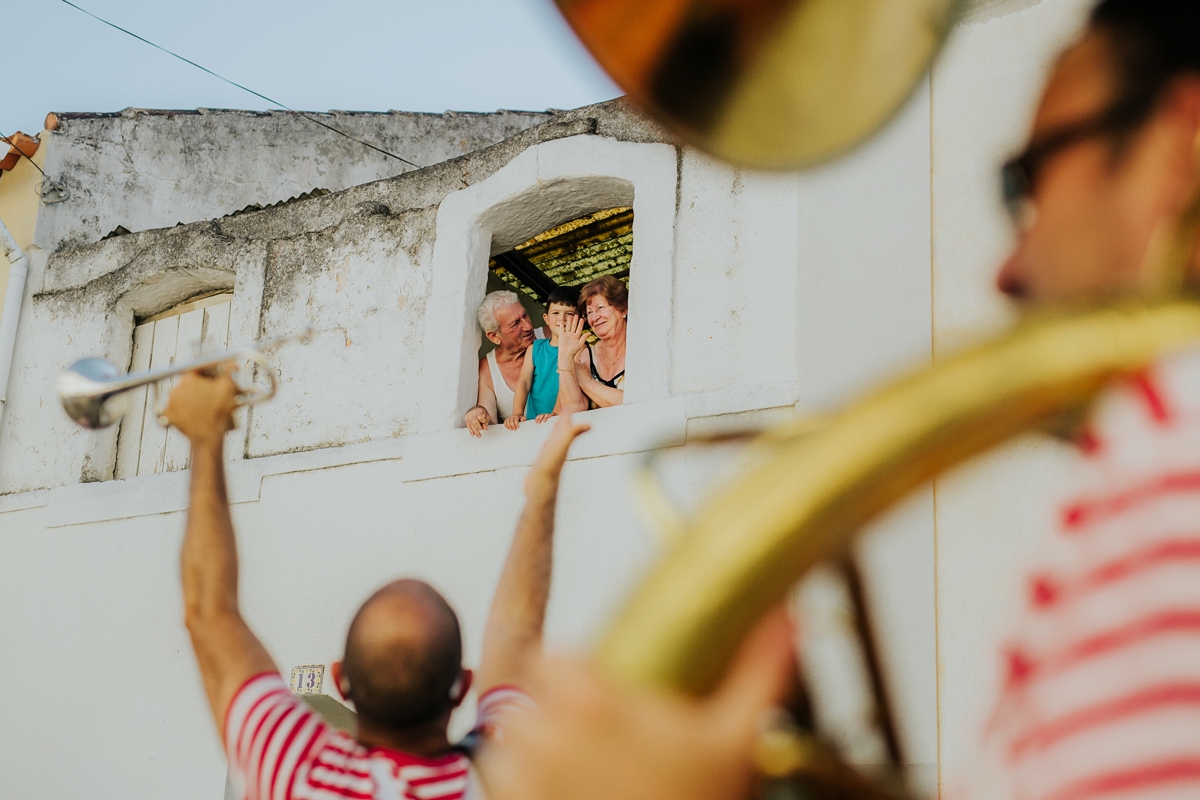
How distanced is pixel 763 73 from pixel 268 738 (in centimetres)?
134

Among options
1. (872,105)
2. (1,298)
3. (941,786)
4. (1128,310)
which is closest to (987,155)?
(941,786)

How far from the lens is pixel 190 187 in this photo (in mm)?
9906

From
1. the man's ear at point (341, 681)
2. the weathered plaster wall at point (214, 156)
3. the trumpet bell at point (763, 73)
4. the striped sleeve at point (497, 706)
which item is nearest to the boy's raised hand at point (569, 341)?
the man's ear at point (341, 681)

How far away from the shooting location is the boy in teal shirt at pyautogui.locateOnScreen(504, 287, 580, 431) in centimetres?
614

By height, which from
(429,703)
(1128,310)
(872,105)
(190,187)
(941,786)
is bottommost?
(941,786)

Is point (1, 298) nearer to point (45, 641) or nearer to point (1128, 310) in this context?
point (45, 641)

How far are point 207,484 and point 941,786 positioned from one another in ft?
11.2

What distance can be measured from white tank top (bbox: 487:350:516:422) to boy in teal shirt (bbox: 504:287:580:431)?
3.9 inches

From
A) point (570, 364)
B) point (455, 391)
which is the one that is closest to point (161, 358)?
point (455, 391)

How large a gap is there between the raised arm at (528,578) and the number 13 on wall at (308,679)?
4.57 metres

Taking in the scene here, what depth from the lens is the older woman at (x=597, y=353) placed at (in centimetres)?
593

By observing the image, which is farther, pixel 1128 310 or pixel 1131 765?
pixel 1128 310

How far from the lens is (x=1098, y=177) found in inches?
31.7

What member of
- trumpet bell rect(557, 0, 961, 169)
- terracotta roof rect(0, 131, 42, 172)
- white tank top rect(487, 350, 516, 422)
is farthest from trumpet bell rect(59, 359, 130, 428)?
terracotta roof rect(0, 131, 42, 172)
